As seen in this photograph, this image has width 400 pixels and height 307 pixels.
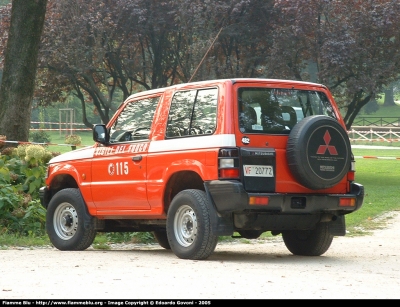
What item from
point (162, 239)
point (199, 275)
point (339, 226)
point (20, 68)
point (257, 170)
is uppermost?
point (20, 68)

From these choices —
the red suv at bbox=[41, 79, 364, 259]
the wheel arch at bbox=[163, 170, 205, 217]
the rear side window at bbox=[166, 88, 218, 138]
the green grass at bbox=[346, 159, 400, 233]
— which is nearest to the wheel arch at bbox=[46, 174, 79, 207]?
the red suv at bbox=[41, 79, 364, 259]

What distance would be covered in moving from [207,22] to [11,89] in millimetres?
12909

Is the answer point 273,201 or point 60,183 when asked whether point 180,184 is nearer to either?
point 273,201

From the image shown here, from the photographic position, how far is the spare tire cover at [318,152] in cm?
1033

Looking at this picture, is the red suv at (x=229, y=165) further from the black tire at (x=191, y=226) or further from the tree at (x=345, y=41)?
the tree at (x=345, y=41)

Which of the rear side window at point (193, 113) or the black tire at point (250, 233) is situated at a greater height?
the rear side window at point (193, 113)

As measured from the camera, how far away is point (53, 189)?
12.9 meters

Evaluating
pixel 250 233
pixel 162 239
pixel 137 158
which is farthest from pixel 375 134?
pixel 137 158

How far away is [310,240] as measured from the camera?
11.7m

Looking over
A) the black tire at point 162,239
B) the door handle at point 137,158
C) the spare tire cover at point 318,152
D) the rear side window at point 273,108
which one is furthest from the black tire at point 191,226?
the black tire at point 162,239

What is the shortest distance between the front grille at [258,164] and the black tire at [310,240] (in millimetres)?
1462

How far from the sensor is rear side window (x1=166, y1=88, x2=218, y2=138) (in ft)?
34.8

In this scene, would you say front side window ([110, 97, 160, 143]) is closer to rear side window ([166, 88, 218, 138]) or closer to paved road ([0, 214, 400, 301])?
rear side window ([166, 88, 218, 138])

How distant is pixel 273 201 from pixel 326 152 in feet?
2.71
